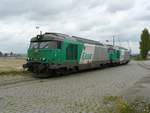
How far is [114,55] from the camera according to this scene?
151 feet

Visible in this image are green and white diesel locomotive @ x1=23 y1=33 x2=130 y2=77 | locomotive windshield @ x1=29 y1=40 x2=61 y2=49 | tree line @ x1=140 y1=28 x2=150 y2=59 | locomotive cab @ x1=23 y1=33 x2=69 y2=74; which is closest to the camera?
locomotive cab @ x1=23 y1=33 x2=69 y2=74

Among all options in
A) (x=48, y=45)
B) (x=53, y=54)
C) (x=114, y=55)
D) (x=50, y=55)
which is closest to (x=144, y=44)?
(x=114, y=55)

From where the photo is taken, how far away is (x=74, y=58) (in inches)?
1075

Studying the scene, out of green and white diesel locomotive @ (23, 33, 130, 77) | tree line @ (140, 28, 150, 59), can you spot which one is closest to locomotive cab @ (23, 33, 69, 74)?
green and white diesel locomotive @ (23, 33, 130, 77)

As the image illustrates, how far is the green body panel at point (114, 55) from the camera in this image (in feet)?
143

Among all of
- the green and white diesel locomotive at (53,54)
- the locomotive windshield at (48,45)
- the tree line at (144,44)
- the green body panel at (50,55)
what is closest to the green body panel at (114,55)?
the green and white diesel locomotive at (53,54)

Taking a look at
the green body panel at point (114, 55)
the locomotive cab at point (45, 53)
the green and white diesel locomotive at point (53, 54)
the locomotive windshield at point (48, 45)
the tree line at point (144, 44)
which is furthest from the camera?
the tree line at point (144, 44)

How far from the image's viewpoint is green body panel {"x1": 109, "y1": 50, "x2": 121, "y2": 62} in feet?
143

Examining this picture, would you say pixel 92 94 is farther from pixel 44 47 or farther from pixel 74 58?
pixel 74 58

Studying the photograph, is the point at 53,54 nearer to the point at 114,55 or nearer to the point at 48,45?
the point at 48,45

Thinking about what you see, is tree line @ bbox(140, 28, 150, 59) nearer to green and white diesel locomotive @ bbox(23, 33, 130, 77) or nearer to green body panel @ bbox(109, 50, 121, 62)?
green body panel @ bbox(109, 50, 121, 62)

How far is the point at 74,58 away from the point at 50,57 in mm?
4038

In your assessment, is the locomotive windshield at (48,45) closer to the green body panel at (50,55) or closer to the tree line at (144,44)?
the green body panel at (50,55)

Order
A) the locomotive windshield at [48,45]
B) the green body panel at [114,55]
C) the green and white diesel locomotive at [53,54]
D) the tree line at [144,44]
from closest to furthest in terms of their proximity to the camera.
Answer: the green and white diesel locomotive at [53,54] → the locomotive windshield at [48,45] → the green body panel at [114,55] → the tree line at [144,44]
